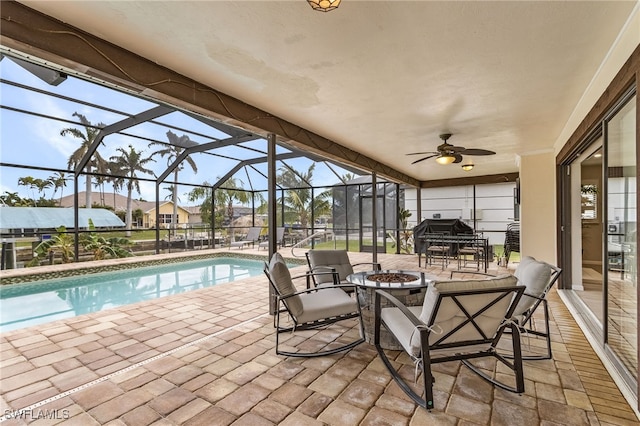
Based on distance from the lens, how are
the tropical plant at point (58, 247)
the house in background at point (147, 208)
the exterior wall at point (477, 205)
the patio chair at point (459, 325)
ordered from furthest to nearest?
the exterior wall at point (477, 205) < the house in background at point (147, 208) < the tropical plant at point (58, 247) < the patio chair at point (459, 325)

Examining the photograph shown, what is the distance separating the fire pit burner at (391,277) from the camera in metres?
3.21

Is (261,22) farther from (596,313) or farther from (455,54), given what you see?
(596,313)

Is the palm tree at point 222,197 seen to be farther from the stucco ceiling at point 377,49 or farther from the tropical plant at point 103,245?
the stucco ceiling at point 377,49

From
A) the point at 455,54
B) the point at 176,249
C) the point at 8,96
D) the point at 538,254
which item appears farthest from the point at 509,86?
the point at 176,249

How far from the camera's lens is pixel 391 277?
3363 mm


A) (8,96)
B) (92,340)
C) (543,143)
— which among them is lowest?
(92,340)

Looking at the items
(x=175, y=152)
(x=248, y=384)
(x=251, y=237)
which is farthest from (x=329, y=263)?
(x=251, y=237)

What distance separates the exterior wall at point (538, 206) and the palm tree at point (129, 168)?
9924 millimetres

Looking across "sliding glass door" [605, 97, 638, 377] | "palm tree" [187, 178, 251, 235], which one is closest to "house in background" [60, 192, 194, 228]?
"palm tree" [187, 178, 251, 235]

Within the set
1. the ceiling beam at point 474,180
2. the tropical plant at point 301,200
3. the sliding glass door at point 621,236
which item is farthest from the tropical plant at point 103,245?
the sliding glass door at point 621,236

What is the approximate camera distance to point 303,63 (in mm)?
2529

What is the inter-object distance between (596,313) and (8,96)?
9.86 meters

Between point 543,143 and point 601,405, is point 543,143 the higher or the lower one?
the higher one

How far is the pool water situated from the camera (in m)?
4.71
